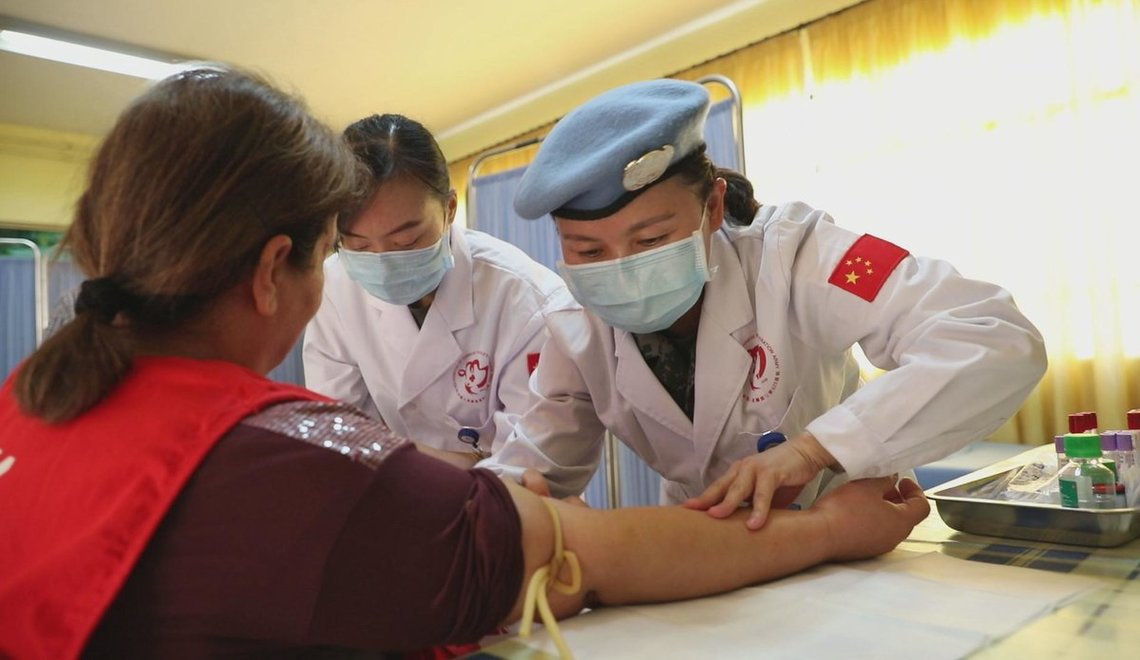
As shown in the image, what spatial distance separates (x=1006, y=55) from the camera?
3.55 metres

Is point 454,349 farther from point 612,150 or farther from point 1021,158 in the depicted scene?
point 1021,158

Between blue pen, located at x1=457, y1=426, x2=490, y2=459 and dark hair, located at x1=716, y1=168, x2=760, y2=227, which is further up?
dark hair, located at x1=716, y1=168, x2=760, y2=227

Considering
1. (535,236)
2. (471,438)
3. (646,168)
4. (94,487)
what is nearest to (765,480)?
(646,168)

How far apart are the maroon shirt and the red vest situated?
21 millimetres

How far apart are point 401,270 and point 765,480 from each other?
974mm

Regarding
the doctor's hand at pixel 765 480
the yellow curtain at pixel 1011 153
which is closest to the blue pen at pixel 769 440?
the doctor's hand at pixel 765 480

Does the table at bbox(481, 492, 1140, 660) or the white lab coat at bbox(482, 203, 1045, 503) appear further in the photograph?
the white lab coat at bbox(482, 203, 1045, 503)

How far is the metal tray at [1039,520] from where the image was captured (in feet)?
3.16

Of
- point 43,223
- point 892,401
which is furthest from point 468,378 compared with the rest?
point 43,223

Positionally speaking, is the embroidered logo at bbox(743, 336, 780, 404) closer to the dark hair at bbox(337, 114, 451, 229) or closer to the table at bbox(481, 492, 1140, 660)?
the table at bbox(481, 492, 1140, 660)

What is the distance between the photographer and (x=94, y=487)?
0.60 meters

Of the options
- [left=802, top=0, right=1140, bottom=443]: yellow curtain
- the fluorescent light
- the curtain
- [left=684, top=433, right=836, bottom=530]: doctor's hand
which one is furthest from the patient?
the fluorescent light

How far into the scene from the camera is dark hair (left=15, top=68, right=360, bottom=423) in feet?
2.22

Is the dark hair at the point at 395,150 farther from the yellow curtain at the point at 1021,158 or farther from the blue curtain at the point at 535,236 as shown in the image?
the yellow curtain at the point at 1021,158
